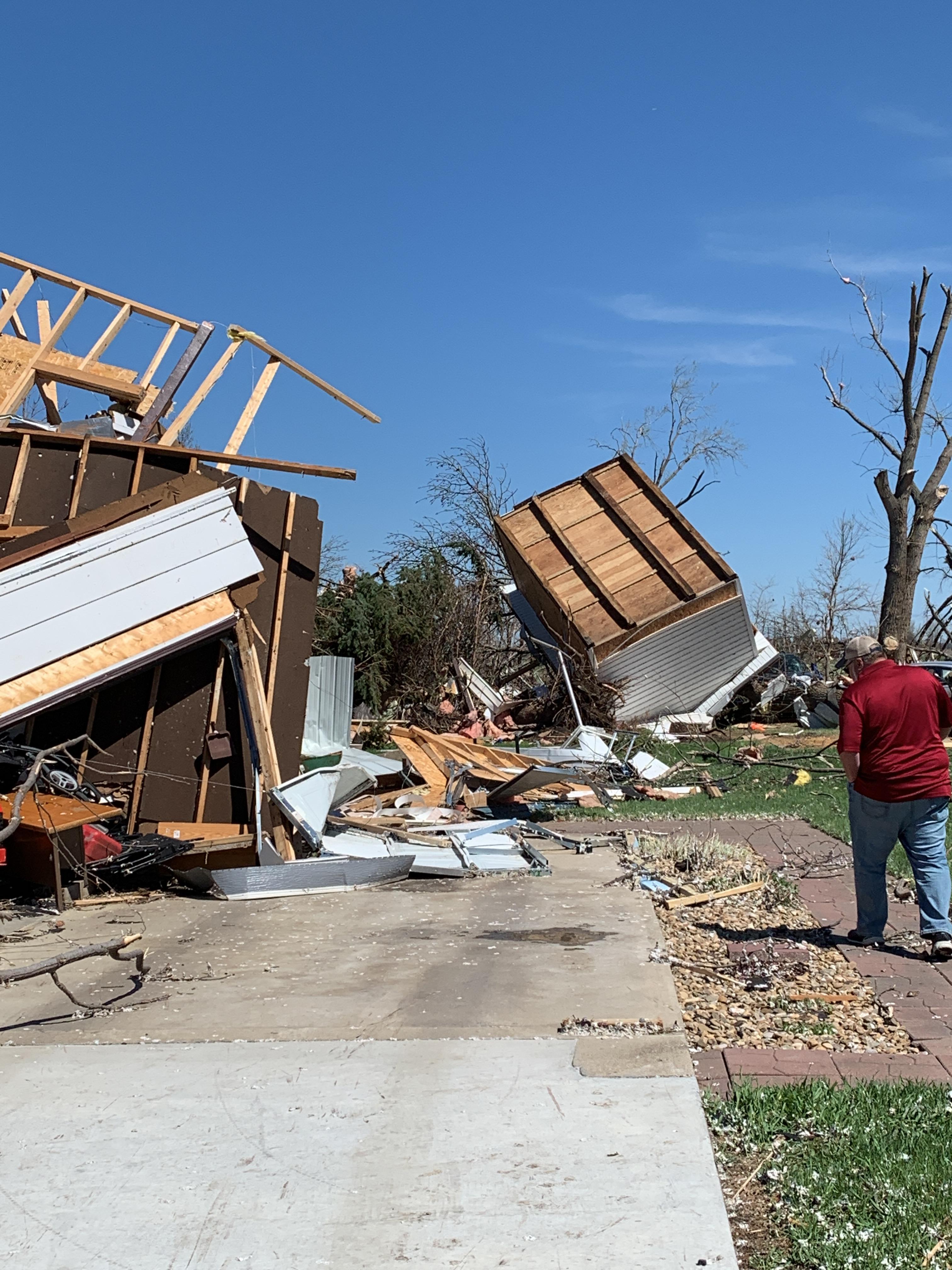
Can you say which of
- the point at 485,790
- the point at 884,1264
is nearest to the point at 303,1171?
the point at 884,1264

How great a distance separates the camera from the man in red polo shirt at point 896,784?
5.97 meters

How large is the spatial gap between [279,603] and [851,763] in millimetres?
5459

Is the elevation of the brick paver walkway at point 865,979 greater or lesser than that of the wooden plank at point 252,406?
lesser

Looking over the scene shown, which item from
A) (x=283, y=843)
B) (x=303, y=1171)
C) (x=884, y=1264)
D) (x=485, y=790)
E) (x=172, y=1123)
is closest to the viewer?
(x=884, y=1264)

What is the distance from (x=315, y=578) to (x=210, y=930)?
3975mm

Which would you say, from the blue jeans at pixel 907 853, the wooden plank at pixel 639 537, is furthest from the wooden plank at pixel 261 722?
the wooden plank at pixel 639 537

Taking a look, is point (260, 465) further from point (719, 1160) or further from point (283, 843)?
point (719, 1160)

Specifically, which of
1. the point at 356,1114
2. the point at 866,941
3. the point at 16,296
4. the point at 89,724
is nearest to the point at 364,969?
the point at 356,1114

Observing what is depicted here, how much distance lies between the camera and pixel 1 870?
823cm

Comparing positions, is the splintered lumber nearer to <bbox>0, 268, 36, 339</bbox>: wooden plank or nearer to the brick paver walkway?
the brick paver walkway

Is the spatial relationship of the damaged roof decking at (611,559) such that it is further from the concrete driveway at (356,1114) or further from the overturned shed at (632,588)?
the concrete driveway at (356,1114)

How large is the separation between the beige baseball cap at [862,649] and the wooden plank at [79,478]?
20.5 feet

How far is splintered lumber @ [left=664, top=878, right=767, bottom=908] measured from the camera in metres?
7.42

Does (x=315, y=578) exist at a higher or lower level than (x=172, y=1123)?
higher
